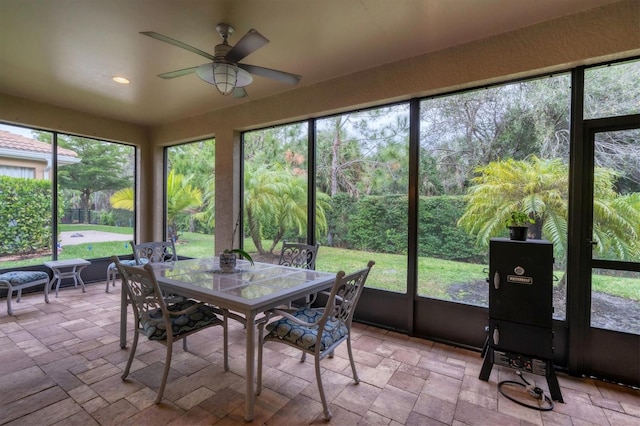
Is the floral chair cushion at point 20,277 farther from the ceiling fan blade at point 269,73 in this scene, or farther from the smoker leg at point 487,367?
the smoker leg at point 487,367

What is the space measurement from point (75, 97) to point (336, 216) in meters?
3.82

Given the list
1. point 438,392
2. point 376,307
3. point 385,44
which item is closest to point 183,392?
point 438,392

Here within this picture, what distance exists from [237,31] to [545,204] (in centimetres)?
289

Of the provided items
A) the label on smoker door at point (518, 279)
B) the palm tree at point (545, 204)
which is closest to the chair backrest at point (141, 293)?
the label on smoker door at point (518, 279)

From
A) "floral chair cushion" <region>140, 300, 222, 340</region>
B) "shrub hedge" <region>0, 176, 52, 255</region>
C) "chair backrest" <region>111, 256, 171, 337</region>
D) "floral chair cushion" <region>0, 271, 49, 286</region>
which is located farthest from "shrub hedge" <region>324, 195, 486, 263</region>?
"shrub hedge" <region>0, 176, 52, 255</region>

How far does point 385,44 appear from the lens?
2.64 metres

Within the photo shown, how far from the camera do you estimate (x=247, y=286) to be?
84.7 inches

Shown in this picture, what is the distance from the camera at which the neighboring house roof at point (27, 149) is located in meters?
4.07

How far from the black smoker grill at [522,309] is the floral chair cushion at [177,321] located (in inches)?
81.4

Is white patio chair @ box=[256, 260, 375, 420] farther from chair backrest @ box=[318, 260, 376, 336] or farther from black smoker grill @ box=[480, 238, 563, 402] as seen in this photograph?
black smoker grill @ box=[480, 238, 563, 402]

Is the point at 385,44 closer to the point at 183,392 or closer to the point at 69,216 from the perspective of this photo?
the point at 183,392

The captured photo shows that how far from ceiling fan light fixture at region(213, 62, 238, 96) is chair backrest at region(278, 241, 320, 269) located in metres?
1.64

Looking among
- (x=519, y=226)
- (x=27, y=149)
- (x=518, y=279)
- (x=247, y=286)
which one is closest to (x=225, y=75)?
(x=247, y=286)

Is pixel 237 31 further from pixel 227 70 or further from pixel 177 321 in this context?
pixel 177 321
